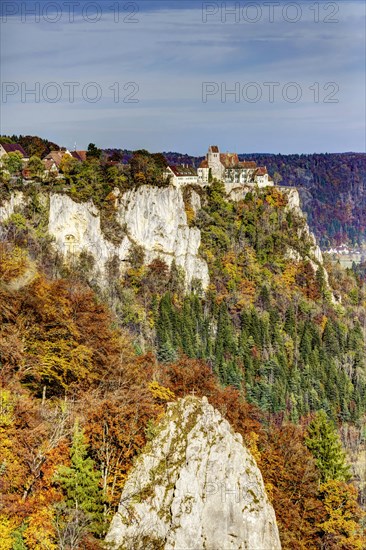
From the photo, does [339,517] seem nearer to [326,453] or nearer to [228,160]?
[326,453]

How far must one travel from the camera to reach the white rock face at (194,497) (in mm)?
19312

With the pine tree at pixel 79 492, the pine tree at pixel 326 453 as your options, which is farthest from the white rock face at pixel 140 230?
the pine tree at pixel 79 492

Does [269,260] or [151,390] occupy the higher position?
[269,260]

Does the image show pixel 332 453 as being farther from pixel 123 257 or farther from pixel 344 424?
pixel 123 257

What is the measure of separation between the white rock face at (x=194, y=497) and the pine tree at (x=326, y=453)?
9498mm

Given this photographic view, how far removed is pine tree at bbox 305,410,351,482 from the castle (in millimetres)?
64094

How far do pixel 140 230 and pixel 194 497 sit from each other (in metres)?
66.9

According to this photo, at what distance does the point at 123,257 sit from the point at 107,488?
63478 millimetres

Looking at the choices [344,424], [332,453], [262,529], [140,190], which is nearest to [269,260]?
A: [140,190]

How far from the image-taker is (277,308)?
88312 millimetres

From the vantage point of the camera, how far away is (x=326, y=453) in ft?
101

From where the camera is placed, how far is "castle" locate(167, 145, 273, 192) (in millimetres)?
94688

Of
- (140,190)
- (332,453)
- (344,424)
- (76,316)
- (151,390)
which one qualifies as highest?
(140,190)

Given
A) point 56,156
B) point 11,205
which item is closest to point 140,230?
point 56,156
